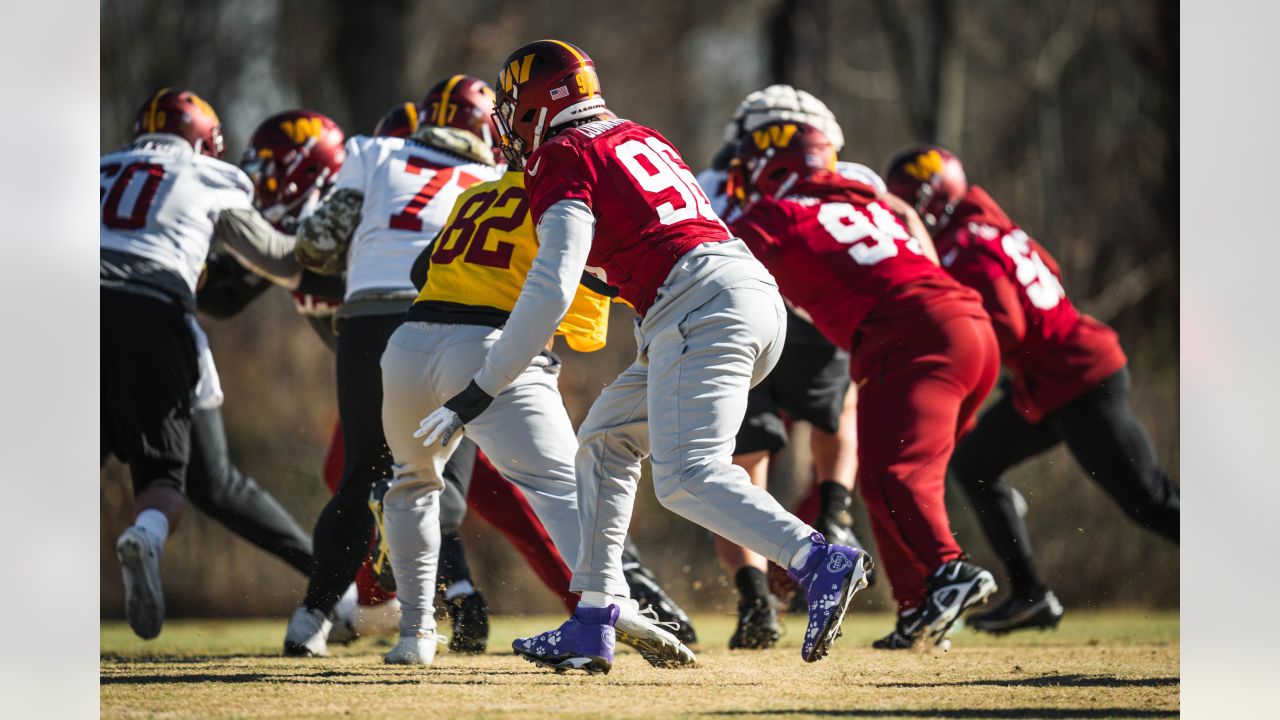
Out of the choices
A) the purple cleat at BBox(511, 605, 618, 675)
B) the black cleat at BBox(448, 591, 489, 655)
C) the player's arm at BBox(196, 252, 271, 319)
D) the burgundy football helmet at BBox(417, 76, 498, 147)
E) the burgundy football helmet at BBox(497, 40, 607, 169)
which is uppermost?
the burgundy football helmet at BBox(497, 40, 607, 169)

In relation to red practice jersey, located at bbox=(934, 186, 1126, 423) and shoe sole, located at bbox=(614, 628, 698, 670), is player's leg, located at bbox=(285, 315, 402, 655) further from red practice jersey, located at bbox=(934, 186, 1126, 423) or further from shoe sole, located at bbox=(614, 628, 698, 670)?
red practice jersey, located at bbox=(934, 186, 1126, 423)

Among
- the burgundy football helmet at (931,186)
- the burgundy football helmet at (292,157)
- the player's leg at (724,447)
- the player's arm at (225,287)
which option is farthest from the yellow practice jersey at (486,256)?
the burgundy football helmet at (931,186)

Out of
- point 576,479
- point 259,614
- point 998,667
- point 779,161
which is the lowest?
point 259,614

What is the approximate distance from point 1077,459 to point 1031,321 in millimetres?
521

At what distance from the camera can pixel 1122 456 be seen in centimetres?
538

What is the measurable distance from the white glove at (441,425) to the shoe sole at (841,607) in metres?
0.98

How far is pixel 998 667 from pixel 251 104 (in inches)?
352

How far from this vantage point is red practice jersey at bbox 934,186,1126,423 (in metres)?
5.36

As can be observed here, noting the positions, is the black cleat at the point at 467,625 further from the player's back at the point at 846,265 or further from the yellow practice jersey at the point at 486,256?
the player's back at the point at 846,265

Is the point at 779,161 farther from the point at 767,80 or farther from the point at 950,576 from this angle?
the point at 767,80

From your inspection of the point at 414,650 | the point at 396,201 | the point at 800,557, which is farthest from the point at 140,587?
the point at 800,557

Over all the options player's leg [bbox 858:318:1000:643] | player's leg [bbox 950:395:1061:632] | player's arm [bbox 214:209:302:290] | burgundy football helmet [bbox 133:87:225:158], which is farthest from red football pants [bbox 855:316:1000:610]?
burgundy football helmet [bbox 133:87:225:158]
